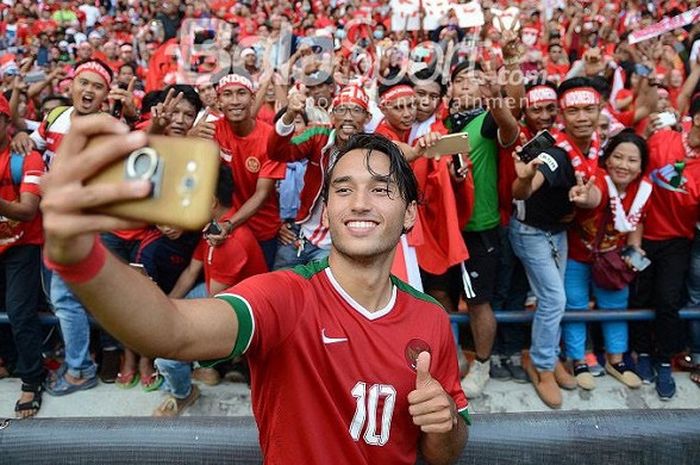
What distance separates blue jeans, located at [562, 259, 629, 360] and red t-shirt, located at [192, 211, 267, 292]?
2173mm

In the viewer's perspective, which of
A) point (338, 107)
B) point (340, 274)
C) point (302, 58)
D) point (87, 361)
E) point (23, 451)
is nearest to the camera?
point (340, 274)

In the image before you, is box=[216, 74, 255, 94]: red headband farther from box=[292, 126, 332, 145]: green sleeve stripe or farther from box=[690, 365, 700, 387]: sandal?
box=[690, 365, 700, 387]: sandal

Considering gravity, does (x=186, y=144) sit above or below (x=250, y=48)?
below

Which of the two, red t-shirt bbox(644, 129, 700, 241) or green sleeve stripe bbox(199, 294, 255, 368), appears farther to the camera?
red t-shirt bbox(644, 129, 700, 241)

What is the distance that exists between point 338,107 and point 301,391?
8.14ft

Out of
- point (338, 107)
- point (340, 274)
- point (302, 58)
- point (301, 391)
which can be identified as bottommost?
point (301, 391)

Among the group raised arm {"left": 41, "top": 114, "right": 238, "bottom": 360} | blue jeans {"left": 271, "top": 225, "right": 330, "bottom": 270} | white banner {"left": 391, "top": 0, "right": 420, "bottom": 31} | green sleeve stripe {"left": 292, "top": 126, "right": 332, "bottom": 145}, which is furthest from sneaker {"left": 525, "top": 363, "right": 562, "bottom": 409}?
white banner {"left": 391, "top": 0, "right": 420, "bottom": 31}

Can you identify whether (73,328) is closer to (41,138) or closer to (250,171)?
(41,138)

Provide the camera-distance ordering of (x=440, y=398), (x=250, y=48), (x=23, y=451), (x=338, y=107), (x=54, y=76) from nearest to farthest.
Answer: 1. (x=440, y=398)
2. (x=23, y=451)
3. (x=338, y=107)
4. (x=54, y=76)
5. (x=250, y=48)

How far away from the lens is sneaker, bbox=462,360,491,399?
157 inches

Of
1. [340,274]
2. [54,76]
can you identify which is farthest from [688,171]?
[54,76]

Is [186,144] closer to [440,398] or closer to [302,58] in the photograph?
[440,398]

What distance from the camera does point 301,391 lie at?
160 cm

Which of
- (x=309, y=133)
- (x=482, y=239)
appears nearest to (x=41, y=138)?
(x=309, y=133)
